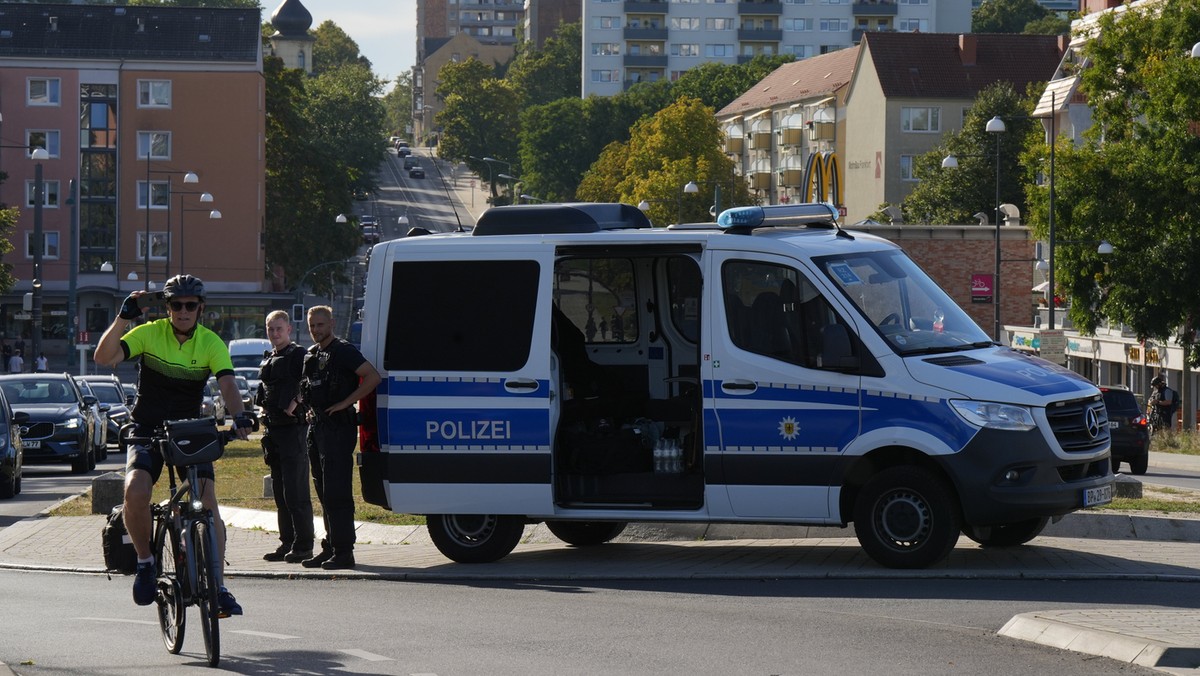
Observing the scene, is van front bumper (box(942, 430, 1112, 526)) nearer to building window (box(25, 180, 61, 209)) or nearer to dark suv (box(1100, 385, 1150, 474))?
dark suv (box(1100, 385, 1150, 474))

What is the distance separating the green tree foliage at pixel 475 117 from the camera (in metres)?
174

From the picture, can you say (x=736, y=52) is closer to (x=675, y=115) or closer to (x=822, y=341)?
(x=675, y=115)

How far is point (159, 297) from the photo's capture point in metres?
10.1

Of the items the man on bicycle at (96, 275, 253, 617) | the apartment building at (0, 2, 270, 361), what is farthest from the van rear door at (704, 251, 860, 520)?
the apartment building at (0, 2, 270, 361)

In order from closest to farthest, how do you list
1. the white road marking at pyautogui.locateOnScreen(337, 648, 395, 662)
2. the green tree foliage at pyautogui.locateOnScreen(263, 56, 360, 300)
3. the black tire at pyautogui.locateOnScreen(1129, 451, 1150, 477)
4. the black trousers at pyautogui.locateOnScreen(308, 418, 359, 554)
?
the white road marking at pyautogui.locateOnScreen(337, 648, 395, 662)
the black trousers at pyautogui.locateOnScreen(308, 418, 359, 554)
the black tire at pyautogui.locateOnScreen(1129, 451, 1150, 477)
the green tree foliage at pyautogui.locateOnScreen(263, 56, 360, 300)

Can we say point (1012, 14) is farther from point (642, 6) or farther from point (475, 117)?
point (475, 117)

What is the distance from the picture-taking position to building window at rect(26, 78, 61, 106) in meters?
97.9

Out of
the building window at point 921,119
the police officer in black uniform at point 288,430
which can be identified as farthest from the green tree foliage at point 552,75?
the police officer in black uniform at point 288,430

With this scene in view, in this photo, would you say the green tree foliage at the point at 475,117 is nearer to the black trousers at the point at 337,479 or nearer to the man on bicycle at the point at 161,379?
the black trousers at the point at 337,479

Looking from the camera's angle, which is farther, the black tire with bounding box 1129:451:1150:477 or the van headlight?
the black tire with bounding box 1129:451:1150:477

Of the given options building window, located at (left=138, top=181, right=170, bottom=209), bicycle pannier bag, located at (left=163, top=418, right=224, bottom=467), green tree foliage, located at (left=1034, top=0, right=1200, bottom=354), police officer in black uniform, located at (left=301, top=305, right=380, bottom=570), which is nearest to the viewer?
bicycle pannier bag, located at (left=163, top=418, right=224, bottom=467)

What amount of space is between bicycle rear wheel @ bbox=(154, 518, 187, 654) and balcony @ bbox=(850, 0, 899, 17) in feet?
534

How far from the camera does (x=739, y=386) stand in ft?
43.8

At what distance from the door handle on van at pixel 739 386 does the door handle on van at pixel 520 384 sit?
4.51 feet
